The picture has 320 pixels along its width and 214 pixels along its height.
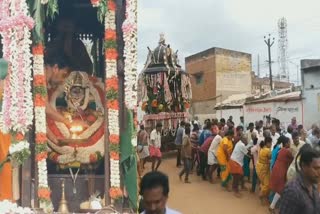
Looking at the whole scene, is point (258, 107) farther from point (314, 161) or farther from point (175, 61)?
point (314, 161)

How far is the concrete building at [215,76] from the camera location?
34344 mm

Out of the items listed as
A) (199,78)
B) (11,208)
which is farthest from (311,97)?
(199,78)

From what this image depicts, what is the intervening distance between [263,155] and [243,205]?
1.55 metres

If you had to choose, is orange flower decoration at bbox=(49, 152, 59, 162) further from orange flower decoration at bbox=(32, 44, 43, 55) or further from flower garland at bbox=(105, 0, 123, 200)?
orange flower decoration at bbox=(32, 44, 43, 55)

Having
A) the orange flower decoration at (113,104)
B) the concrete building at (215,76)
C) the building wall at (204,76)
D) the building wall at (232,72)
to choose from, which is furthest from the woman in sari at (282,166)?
the building wall at (204,76)

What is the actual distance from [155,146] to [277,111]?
9232 millimetres

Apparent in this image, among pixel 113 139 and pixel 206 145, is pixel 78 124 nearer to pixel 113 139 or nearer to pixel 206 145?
pixel 113 139

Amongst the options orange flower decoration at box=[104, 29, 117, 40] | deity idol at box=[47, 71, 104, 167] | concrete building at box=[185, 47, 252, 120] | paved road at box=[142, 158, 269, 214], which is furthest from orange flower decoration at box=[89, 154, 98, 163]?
concrete building at box=[185, 47, 252, 120]

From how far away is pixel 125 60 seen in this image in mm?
7285

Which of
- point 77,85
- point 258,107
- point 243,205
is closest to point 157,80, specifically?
point 258,107

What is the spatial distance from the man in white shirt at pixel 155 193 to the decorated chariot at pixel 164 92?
1574 cm

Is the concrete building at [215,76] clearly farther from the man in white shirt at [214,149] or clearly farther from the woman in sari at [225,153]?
the woman in sari at [225,153]

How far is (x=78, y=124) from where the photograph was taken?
8297mm

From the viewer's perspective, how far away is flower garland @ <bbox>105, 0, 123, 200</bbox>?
23.8 ft
